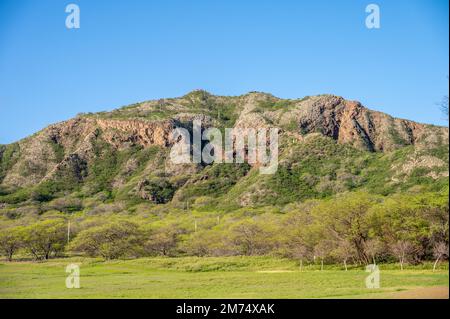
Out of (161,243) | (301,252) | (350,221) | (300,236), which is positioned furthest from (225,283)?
(161,243)

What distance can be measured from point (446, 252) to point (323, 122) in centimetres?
12137

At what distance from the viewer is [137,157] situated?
15700 centimetres

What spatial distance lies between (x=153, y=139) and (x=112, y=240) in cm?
8895

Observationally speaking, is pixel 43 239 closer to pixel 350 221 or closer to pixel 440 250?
pixel 350 221

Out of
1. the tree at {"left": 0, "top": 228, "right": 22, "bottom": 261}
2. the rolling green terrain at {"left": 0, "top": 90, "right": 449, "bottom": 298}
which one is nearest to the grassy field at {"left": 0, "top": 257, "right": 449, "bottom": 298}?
the rolling green terrain at {"left": 0, "top": 90, "right": 449, "bottom": 298}

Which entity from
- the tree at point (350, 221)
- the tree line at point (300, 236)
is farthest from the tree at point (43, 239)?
the tree at point (350, 221)

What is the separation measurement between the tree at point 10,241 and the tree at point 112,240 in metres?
7.54

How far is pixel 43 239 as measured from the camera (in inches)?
3073

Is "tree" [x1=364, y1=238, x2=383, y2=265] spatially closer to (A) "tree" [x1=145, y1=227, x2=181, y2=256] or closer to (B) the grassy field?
(B) the grassy field

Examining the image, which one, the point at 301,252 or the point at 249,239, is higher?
the point at 249,239

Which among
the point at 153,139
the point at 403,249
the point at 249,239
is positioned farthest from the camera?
the point at 153,139
